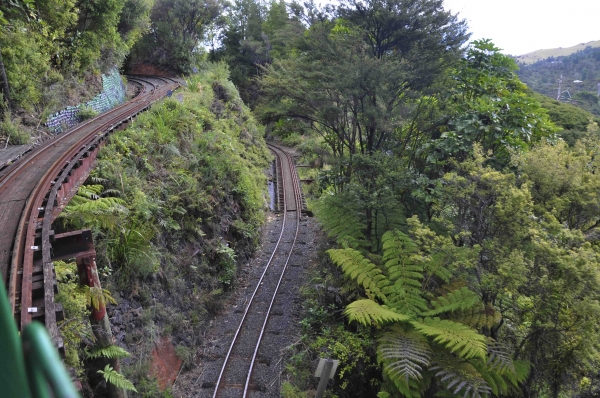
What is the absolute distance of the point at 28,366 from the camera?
86 cm

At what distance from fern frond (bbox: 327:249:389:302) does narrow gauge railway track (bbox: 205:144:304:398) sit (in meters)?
3.26

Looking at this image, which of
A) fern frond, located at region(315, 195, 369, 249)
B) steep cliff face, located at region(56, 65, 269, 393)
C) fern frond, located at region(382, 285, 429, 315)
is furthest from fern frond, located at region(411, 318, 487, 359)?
steep cliff face, located at region(56, 65, 269, 393)

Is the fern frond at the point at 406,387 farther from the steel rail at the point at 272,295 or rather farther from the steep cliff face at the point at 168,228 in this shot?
the steep cliff face at the point at 168,228

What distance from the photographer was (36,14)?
15.1 metres

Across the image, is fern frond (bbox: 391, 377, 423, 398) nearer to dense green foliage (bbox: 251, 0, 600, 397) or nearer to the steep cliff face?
dense green foliage (bbox: 251, 0, 600, 397)

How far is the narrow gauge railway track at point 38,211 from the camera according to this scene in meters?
4.41

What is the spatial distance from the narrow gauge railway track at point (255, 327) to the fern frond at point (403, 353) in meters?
3.27

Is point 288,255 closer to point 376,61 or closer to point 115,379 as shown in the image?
point 376,61

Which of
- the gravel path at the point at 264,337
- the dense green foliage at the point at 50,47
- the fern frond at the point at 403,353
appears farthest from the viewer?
the dense green foliage at the point at 50,47

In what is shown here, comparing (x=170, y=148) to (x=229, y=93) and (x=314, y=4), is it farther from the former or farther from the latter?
(x=229, y=93)

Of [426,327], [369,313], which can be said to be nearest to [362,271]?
[369,313]

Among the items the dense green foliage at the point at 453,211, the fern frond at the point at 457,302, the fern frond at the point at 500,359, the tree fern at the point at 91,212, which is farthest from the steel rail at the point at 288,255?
the fern frond at the point at 500,359

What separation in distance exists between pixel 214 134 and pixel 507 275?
44.3 feet

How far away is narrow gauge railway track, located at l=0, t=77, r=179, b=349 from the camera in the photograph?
4.41 meters
